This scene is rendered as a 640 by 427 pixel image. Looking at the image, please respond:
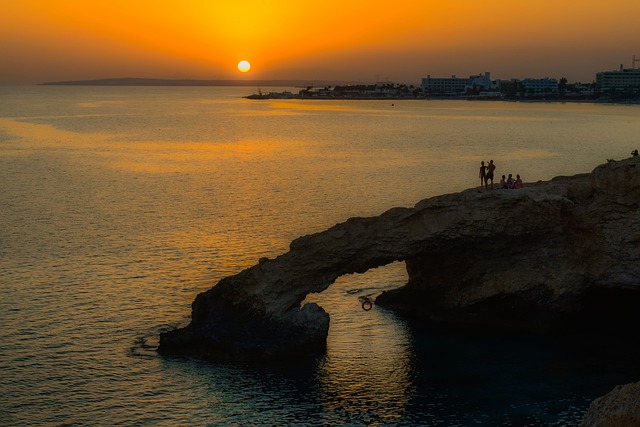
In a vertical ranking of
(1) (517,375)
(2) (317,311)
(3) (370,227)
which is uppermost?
(3) (370,227)

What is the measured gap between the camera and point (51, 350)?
93.6 ft

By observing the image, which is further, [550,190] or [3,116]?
[3,116]

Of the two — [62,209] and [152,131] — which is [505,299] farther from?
[152,131]

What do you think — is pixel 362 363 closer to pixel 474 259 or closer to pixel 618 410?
pixel 474 259

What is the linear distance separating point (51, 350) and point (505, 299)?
15.6m

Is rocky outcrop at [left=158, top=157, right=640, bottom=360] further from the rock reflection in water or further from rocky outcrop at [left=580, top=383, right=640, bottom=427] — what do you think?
rocky outcrop at [left=580, top=383, right=640, bottom=427]

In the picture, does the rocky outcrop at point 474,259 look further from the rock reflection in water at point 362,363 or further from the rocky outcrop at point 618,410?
the rocky outcrop at point 618,410

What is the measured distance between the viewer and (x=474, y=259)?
1216 inches

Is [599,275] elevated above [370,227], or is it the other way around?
[370,227]

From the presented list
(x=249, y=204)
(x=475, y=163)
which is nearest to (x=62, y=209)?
(x=249, y=204)

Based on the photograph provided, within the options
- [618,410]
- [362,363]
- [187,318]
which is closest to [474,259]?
[362,363]

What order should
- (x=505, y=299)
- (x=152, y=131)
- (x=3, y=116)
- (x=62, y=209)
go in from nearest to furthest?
1. (x=505, y=299)
2. (x=62, y=209)
3. (x=152, y=131)
4. (x=3, y=116)

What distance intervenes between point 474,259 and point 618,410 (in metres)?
18.7

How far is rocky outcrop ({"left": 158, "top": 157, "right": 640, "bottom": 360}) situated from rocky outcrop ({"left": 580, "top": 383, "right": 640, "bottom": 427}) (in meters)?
16.0
